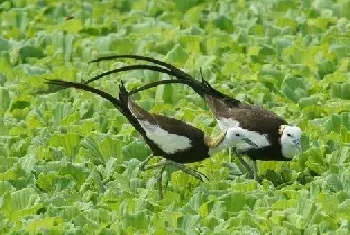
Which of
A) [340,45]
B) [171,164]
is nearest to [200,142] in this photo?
[171,164]

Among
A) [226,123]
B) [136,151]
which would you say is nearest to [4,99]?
[136,151]

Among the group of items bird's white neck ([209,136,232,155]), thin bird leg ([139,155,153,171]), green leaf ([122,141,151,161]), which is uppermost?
bird's white neck ([209,136,232,155])

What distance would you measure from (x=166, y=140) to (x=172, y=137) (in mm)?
31

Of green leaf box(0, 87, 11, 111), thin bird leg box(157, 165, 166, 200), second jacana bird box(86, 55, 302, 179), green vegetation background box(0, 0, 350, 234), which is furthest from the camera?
green leaf box(0, 87, 11, 111)

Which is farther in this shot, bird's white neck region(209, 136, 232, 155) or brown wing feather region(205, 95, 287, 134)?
brown wing feather region(205, 95, 287, 134)

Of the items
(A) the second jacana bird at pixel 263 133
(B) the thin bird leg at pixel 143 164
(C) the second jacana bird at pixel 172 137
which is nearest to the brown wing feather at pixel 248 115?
(A) the second jacana bird at pixel 263 133

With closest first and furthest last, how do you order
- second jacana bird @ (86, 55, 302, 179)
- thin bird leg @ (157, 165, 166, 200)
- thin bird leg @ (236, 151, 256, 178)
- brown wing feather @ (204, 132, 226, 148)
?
1. thin bird leg @ (157, 165, 166, 200)
2. brown wing feather @ (204, 132, 226, 148)
3. second jacana bird @ (86, 55, 302, 179)
4. thin bird leg @ (236, 151, 256, 178)

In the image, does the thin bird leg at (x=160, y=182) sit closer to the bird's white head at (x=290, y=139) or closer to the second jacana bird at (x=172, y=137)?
the second jacana bird at (x=172, y=137)

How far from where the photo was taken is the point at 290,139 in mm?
6430

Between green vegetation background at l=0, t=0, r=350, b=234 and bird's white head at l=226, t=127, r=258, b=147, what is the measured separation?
6.9 inches

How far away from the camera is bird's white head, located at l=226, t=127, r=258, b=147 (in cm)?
636

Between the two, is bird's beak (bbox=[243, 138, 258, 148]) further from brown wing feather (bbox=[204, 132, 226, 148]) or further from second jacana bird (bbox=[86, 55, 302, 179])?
brown wing feather (bbox=[204, 132, 226, 148])

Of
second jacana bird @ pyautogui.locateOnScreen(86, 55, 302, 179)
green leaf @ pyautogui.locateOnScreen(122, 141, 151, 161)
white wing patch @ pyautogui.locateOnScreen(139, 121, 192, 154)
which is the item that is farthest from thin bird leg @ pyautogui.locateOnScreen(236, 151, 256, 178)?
green leaf @ pyautogui.locateOnScreen(122, 141, 151, 161)

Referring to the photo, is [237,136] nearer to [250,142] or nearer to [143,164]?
[250,142]
